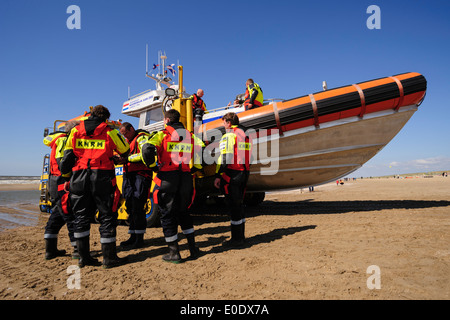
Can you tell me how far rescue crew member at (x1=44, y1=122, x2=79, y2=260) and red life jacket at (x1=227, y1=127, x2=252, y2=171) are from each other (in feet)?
6.37

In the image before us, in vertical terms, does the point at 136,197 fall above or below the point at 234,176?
below

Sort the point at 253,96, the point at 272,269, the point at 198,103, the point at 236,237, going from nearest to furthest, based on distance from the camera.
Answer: the point at 272,269
the point at 236,237
the point at 253,96
the point at 198,103

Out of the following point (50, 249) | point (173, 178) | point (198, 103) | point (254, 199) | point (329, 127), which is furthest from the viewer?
point (254, 199)

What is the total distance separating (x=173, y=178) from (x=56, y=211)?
5.23 ft

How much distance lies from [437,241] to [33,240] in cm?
545

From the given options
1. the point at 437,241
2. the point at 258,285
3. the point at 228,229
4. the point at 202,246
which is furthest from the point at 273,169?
the point at 258,285

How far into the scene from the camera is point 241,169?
3.07m

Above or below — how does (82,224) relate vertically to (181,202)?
below

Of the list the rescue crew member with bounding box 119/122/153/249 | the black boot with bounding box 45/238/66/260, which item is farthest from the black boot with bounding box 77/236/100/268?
the rescue crew member with bounding box 119/122/153/249

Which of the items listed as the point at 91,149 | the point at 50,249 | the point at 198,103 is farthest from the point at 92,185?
the point at 198,103

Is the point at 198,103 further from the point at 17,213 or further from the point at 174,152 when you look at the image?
the point at 17,213

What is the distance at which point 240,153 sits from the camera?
10.1 feet

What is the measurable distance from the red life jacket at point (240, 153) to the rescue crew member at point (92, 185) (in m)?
1.44
